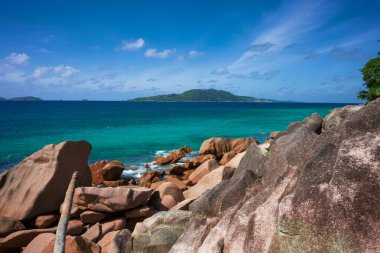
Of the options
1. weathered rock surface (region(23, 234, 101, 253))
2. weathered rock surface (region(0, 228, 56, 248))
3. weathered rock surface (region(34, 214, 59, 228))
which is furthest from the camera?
weathered rock surface (region(34, 214, 59, 228))

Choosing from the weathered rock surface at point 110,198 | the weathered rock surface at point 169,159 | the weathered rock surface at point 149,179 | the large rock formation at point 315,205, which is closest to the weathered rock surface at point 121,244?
the large rock formation at point 315,205

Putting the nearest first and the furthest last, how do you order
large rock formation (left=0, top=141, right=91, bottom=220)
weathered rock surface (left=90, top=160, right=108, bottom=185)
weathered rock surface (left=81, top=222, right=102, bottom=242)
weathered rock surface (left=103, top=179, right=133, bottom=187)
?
1. weathered rock surface (left=81, top=222, right=102, bottom=242)
2. large rock formation (left=0, top=141, right=91, bottom=220)
3. weathered rock surface (left=103, top=179, right=133, bottom=187)
4. weathered rock surface (left=90, top=160, right=108, bottom=185)

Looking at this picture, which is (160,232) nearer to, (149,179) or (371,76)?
(149,179)

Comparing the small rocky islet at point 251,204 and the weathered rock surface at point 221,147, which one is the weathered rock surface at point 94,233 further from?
the weathered rock surface at point 221,147

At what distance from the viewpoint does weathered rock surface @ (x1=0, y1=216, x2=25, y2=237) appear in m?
13.4

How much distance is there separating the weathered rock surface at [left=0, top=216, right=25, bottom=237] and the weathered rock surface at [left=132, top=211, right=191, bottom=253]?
7104mm

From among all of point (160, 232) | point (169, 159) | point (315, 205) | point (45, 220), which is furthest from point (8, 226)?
point (169, 159)

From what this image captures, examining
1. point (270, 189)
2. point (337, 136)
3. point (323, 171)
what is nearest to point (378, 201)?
point (323, 171)

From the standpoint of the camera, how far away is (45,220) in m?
14.7

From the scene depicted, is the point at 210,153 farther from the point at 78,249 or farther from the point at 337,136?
the point at 337,136

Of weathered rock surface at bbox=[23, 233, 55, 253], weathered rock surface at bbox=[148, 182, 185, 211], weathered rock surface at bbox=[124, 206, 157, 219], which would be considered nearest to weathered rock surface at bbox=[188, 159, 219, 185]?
weathered rock surface at bbox=[148, 182, 185, 211]

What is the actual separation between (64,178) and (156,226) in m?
8.09

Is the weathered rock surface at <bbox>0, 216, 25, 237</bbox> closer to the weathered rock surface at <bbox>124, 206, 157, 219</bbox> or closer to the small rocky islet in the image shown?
the small rocky islet

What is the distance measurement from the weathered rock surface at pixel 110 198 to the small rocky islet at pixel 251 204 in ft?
0.16
